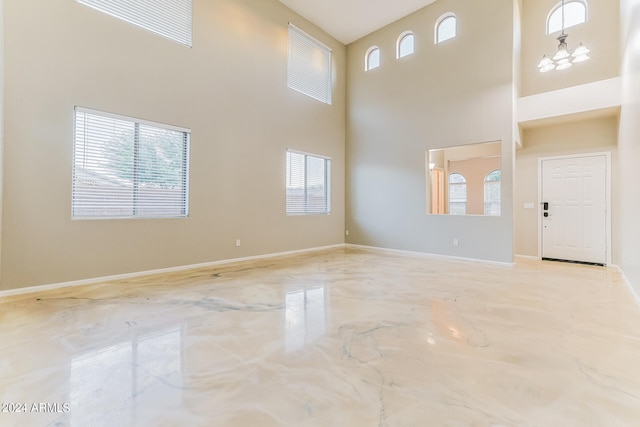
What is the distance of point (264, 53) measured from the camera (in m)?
5.85

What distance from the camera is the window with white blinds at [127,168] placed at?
149 inches

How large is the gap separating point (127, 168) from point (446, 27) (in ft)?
21.6

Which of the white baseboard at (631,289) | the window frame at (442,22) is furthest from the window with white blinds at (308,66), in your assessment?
the white baseboard at (631,289)

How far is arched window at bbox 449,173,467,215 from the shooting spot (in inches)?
406

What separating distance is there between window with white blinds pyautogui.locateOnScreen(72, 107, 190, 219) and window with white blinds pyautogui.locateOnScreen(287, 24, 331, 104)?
9.96 ft

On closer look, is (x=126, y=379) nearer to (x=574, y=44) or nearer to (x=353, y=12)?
(x=353, y=12)

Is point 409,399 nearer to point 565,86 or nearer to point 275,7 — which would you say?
point 565,86

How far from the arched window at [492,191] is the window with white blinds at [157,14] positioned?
9507mm

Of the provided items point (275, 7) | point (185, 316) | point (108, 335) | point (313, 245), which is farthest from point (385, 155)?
point (108, 335)

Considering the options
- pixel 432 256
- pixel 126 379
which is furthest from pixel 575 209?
pixel 126 379

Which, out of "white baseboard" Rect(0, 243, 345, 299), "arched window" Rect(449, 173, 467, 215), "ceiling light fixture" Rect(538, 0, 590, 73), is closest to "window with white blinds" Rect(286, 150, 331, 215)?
"white baseboard" Rect(0, 243, 345, 299)

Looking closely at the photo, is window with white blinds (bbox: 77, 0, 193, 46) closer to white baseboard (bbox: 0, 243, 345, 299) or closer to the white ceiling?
the white ceiling

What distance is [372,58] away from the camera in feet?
23.8

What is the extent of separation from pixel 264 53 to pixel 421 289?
532 centimetres
